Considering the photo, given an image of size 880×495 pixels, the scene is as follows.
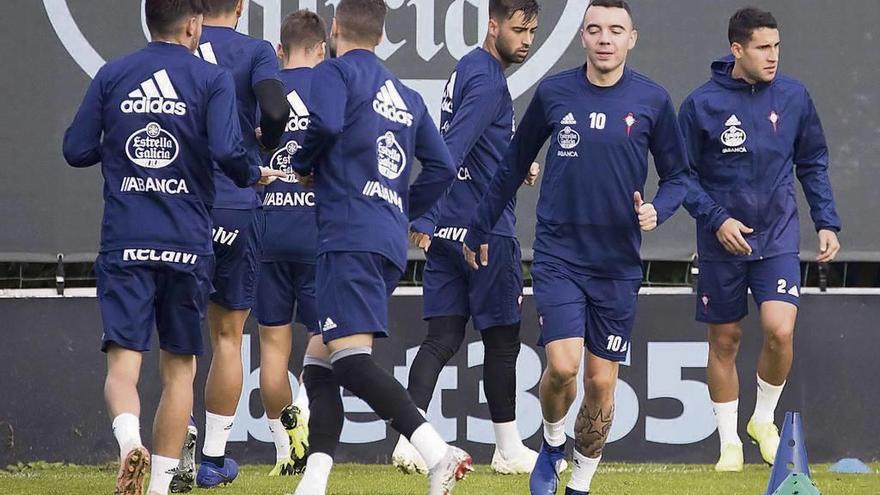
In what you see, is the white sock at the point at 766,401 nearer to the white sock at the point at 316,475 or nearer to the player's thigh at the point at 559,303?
the player's thigh at the point at 559,303

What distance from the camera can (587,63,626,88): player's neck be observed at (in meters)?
6.44

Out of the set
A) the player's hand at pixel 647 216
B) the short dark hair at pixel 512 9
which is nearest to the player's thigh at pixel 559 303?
the player's hand at pixel 647 216

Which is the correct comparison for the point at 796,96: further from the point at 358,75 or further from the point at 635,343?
the point at 358,75

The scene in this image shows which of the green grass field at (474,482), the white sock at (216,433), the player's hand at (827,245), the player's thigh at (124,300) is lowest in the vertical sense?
the green grass field at (474,482)

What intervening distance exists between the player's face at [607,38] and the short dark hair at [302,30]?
1.74 meters

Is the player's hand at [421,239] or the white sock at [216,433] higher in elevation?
the player's hand at [421,239]

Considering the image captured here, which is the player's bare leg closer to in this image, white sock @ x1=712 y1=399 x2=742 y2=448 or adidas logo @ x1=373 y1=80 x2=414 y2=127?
white sock @ x1=712 y1=399 x2=742 y2=448

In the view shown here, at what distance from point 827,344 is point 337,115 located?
162 inches

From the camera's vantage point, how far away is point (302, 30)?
305 inches

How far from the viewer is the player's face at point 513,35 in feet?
24.1

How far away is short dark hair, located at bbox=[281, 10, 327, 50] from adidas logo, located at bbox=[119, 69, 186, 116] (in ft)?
6.50

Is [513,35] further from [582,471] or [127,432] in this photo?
[127,432]

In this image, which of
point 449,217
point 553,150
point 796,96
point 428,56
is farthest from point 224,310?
point 796,96

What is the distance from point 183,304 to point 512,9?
2.29 meters
